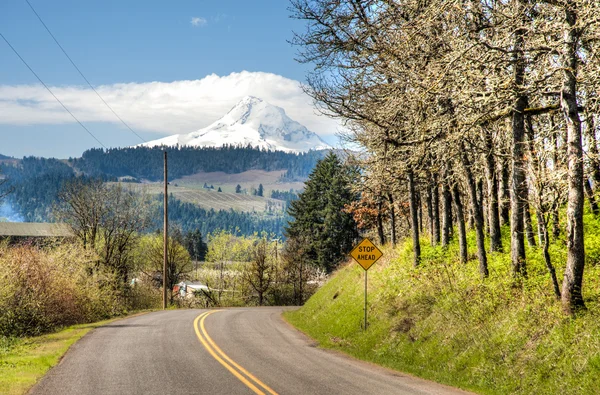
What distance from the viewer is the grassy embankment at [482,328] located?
35.8ft

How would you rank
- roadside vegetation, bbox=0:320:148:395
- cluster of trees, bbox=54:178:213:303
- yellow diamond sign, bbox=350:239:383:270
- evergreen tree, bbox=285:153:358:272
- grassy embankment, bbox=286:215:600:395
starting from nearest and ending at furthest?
grassy embankment, bbox=286:215:600:395 → roadside vegetation, bbox=0:320:148:395 → yellow diamond sign, bbox=350:239:383:270 → cluster of trees, bbox=54:178:213:303 → evergreen tree, bbox=285:153:358:272

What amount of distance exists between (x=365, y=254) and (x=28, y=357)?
11.6 m

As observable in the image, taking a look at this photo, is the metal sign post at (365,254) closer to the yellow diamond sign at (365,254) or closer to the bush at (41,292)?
the yellow diamond sign at (365,254)

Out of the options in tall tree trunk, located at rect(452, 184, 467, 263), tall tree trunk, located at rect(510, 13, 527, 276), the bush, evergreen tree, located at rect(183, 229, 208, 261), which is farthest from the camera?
evergreen tree, located at rect(183, 229, 208, 261)

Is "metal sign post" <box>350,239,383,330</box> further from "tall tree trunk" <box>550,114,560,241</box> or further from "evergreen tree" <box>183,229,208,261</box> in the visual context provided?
"evergreen tree" <box>183,229,208,261</box>

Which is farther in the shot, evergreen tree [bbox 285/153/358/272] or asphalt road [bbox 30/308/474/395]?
evergreen tree [bbox 285/153/358/272]

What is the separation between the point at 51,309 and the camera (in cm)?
2681

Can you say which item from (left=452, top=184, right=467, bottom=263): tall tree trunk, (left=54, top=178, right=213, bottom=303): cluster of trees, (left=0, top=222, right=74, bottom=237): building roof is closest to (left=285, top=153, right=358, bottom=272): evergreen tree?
(left=54, top=178, right=213, bottom=303): cluster of trees

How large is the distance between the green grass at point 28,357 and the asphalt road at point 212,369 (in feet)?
1.13

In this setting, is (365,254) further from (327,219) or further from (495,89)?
(327,219)

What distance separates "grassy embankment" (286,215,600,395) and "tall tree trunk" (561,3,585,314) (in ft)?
1.73

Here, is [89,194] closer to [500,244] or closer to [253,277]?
[253,277]

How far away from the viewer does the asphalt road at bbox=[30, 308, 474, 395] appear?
11.5 m

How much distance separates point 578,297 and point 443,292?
248 inches
